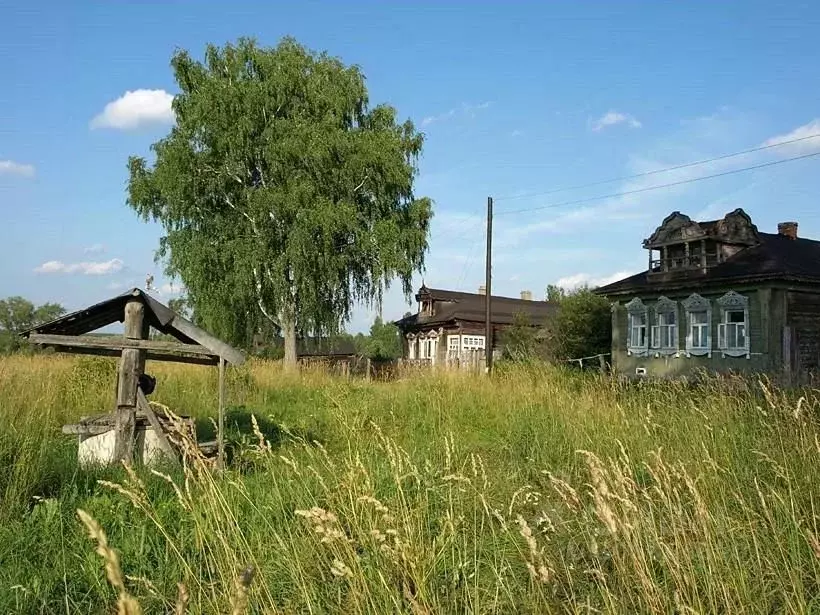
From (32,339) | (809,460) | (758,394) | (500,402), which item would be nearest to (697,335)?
(500,402)

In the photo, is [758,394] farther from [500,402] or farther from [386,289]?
[386,289]

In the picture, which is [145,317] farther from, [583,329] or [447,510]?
[583,329]

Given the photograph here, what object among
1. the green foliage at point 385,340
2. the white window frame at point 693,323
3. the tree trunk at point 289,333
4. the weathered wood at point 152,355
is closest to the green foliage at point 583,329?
the white window frame at point 693,323

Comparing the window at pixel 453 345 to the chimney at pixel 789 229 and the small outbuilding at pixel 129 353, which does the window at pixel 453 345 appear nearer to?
the chimney at pixel 789 229

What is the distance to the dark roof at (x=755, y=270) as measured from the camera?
22.3 m

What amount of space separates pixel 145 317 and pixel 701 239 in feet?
77.2

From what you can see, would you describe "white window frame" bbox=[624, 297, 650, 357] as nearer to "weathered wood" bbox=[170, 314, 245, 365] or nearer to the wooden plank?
"weathered wood" bbox=[170, 314, 245, 365]

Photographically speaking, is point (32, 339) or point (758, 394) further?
point (758, 394)

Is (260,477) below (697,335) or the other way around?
below

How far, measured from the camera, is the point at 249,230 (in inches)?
1053

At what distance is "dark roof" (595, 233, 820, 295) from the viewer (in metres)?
22.3

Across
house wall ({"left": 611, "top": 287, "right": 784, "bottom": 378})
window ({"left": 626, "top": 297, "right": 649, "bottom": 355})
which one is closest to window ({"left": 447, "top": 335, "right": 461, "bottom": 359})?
house wall ({"left": 611, "top": 287, "right": 784, "bottom": 378})

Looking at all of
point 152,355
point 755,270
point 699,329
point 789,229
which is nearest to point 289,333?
point 699,329

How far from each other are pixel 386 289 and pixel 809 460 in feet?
78.1
